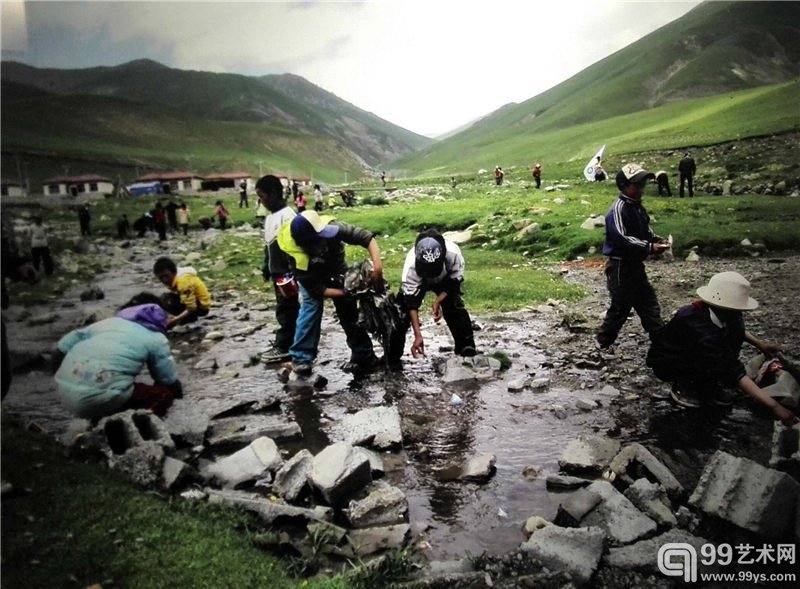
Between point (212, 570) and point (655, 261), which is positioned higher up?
point (655, 261)

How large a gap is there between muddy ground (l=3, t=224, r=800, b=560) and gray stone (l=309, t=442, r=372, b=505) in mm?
499

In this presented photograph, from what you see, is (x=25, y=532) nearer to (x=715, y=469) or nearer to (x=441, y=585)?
(x=441, y=585)

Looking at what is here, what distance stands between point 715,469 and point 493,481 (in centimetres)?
169

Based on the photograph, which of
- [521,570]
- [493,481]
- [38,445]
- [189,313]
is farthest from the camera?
[189,313]

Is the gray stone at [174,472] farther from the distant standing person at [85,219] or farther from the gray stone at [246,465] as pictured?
the distant standing person at [85,219]

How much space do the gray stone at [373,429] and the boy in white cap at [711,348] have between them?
2.69m

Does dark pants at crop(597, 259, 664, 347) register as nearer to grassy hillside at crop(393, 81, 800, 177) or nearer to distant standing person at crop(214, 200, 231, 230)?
grassy hillside at crop(393, 81, 800, 177)

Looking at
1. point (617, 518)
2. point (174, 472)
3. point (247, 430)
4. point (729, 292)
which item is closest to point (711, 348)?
point (729, 292)

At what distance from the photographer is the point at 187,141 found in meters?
4.91

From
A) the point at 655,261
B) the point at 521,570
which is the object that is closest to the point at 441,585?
the point at 521,570

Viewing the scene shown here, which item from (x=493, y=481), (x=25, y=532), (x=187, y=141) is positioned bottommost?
(x=493, y=481)

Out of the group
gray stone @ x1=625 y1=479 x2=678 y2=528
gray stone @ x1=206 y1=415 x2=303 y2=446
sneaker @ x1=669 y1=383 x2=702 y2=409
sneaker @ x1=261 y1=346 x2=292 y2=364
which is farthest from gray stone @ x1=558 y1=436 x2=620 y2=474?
sneaker @ x1=261 y1=346 x2=292 y2=364

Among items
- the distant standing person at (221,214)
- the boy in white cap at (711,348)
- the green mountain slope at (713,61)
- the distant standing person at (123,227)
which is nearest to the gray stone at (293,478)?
the distant standing person at (123,227)

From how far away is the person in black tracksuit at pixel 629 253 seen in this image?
Answer: 4.47m
